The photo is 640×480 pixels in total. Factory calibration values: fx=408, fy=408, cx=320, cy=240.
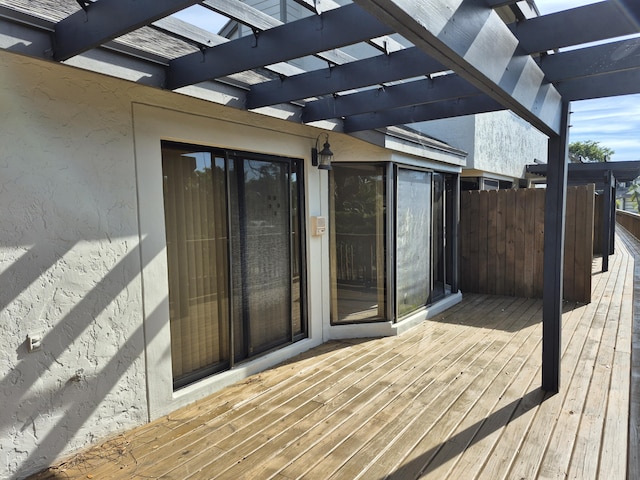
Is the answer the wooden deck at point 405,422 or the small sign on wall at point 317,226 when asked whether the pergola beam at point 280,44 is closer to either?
the small sign on wall at point 317,226

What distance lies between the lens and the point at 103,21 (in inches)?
75.7

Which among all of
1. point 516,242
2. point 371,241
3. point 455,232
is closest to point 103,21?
point 371,241

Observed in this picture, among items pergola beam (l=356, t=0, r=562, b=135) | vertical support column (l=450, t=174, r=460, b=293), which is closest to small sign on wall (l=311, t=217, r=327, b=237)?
pergola beam (l=356, t=0, r=562, b=135)

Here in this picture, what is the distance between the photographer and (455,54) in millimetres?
1634

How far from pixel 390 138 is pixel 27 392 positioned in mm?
4074

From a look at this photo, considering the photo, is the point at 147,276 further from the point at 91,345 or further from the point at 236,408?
the point at 236,408

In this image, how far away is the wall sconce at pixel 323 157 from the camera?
438 cm

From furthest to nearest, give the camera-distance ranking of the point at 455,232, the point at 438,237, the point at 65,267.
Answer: the point at 455,232 → the point at 438,237 → the point at 65,267

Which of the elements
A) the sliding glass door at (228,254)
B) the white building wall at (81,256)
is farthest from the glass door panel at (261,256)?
the white building wall at (81,256)

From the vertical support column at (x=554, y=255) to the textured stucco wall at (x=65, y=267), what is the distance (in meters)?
3.30

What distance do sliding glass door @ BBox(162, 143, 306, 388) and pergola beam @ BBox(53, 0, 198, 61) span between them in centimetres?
118

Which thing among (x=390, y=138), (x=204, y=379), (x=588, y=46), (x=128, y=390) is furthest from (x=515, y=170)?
(x=128, y=390)

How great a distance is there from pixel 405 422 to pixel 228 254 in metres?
2.02

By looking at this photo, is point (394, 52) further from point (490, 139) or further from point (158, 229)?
point (490, 139)
